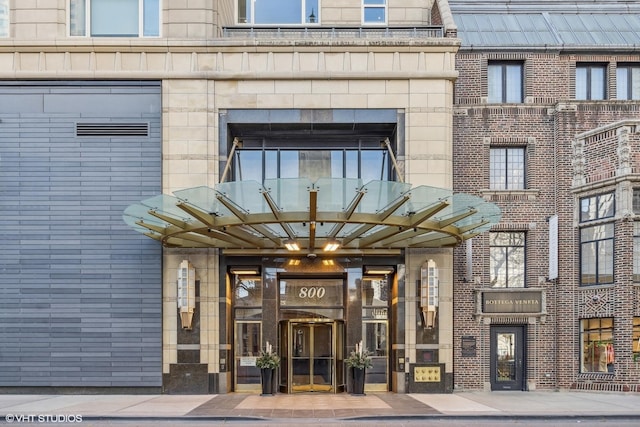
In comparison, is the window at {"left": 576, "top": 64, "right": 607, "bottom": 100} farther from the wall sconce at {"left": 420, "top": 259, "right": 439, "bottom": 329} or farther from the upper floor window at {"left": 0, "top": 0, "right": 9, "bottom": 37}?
the upper floor window at {"left": 0, "top": 0, "right": 9, "bottom": 37}

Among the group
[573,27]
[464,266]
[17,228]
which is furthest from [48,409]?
[573,27]

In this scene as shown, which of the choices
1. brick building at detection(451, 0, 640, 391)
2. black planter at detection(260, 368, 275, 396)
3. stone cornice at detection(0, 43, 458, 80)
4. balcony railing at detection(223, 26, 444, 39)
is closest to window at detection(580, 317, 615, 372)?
brick building at detection(451, 0, 640, 391)

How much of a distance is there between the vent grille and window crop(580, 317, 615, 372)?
15.7 meters

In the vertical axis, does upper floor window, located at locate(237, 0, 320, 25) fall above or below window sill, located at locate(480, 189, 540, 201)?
above

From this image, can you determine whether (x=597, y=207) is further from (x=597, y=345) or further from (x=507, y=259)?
(x=597, y=345)

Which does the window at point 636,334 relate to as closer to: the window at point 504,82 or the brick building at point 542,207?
the brick building at point 542,207

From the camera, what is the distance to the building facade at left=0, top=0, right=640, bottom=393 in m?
19.8

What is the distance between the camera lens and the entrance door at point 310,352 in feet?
68.3

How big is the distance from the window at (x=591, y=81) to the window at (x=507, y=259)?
5539 mm

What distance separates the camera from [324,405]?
17.2 metres

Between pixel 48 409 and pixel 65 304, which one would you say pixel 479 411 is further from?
pixel 65 304

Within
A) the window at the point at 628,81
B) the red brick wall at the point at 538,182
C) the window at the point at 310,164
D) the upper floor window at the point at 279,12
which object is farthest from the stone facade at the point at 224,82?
the window at the point at 628,81

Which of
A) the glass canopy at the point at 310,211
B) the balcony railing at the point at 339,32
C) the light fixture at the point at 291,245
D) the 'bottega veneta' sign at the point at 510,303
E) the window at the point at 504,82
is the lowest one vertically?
the 'bottega veneta' sign at the point at 510,303

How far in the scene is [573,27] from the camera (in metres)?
23.8
